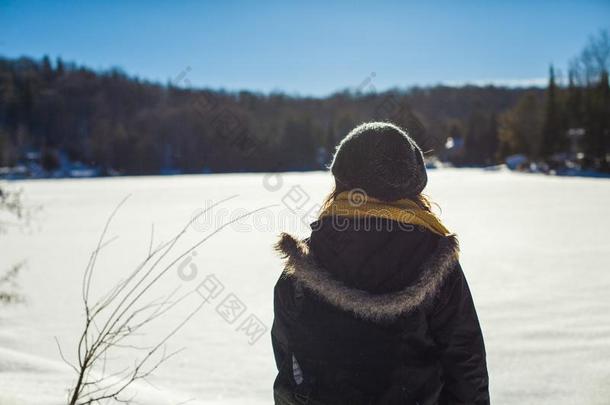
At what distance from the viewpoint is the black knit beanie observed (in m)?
1.28

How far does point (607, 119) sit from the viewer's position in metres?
32.2

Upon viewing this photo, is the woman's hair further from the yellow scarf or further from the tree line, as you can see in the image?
the tree line

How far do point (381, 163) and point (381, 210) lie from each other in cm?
13

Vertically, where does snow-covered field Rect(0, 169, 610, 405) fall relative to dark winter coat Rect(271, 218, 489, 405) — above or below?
below

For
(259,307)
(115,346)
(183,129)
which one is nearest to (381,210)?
(115,346)

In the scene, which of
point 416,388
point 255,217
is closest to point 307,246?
point 416,388

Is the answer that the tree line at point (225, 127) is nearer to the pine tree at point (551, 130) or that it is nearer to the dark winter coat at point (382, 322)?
the pine tree at point (551, 130)

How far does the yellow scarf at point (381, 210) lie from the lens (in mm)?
1273

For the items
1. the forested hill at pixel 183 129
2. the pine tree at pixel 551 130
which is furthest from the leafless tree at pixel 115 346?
the pine tree at pixel 551 130

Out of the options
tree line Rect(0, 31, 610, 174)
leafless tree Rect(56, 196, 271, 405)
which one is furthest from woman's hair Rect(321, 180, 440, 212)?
tree line Rect(0, 31, 610, 174)

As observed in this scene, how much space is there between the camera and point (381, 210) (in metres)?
1.27

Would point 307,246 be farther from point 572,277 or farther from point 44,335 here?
point 572,277

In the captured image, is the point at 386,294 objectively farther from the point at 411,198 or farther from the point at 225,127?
the point at 225,127

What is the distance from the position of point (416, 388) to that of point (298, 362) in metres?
0.34
